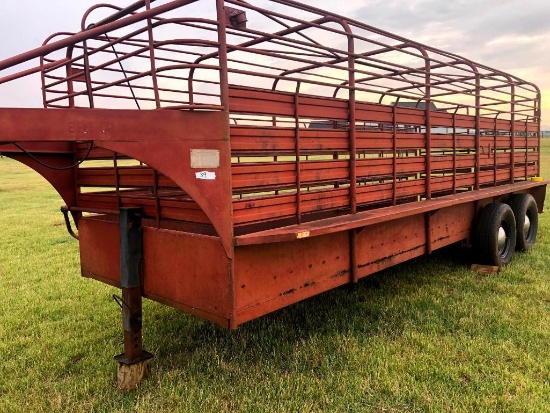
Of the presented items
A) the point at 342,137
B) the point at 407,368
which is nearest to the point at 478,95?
the point at 342,137

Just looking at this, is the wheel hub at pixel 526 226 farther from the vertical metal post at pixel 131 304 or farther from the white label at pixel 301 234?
the vertical metal post at pixel 131 304

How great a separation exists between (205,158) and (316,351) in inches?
69.7

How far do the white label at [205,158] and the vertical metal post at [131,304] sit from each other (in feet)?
2.64

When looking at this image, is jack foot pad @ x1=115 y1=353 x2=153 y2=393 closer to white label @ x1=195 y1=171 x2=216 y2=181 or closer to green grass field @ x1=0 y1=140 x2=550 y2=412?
green grass field @ x1=0 y1=140 x2=550 y2=412

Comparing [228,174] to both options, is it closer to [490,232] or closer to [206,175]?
[206,175]

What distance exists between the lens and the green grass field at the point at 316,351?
2861 mm

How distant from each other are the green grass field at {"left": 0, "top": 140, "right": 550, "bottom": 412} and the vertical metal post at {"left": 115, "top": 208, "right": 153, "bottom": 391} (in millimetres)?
109

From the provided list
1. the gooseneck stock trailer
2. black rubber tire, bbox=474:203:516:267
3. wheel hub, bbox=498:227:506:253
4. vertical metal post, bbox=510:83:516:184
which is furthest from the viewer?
vertical metal post, bbox=510:83:516:184

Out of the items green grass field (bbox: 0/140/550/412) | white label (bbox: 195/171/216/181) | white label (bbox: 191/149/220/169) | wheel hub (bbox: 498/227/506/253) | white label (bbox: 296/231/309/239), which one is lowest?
green grass field (bbox: 0/140/550/412)

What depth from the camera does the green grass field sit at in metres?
2.86

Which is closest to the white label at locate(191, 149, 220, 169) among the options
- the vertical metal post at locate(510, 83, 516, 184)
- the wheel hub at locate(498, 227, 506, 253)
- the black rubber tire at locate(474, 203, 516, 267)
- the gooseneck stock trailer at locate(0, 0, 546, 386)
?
the gooseneck stock trailer at locate(0, 0, 546, 386)

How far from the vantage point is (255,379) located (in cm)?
311

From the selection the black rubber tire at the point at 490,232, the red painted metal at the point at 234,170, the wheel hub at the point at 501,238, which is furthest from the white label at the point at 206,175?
the wheel hub at the point at 501,238

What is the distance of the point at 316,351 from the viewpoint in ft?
11.4
